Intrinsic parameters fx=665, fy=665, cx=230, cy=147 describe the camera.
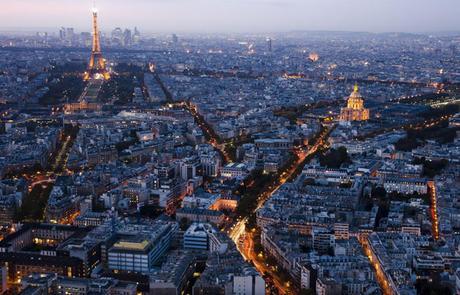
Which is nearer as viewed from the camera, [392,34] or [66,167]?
[66,167]

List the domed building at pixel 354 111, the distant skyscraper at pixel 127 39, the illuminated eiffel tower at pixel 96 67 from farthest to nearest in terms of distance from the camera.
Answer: the distant skyscraper at pixel 127 39 → the illuminated eiffel tower at pixel 96 67 → the domed building at pixel 354 111

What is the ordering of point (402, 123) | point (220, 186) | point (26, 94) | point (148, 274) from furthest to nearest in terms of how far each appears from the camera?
point (26, 94) → point (402, 123) → point (220, 186) → point (148, 274)

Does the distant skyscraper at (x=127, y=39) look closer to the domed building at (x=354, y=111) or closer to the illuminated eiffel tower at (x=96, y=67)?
the illuminated eiffel tower at (x=96, y=67)

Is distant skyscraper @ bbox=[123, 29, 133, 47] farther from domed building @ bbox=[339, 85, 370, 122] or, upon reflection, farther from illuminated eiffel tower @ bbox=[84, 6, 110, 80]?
domed building @ bbox=[339, 85, 370, 122]

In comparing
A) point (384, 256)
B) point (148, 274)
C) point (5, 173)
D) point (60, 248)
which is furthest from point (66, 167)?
point (384, 256)

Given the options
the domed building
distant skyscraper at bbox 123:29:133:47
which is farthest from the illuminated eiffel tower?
distant skyscraper at bbox 123:29:133:47

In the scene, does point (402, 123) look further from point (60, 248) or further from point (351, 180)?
point (60, 248)

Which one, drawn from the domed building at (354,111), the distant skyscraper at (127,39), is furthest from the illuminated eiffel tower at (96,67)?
the distant skyscraper at (127,39)

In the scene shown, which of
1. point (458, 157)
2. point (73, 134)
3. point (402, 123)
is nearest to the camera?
point (458, 157)

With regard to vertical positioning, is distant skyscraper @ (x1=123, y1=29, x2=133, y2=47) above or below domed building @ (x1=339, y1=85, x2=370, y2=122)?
above
